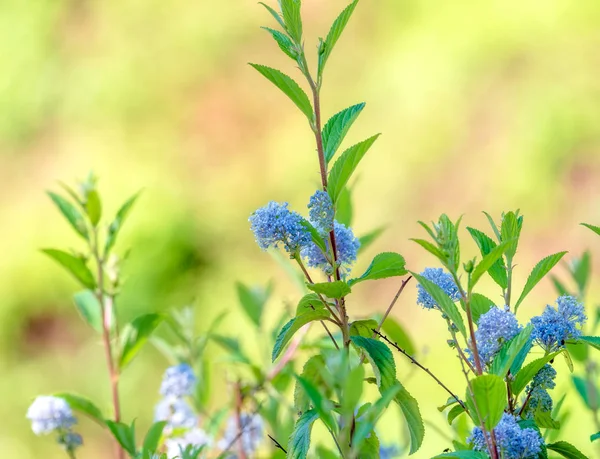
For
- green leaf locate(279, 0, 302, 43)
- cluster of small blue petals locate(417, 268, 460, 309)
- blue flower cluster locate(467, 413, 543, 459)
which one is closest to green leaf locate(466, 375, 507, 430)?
blue flower cluster locate(467, 413, 543, 459)

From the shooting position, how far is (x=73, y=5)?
462cm

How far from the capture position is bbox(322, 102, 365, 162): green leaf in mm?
752

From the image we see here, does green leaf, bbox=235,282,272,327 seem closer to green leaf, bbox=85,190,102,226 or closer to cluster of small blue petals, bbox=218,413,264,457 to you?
cluster of small blue petals, bbox=218,413,264,457

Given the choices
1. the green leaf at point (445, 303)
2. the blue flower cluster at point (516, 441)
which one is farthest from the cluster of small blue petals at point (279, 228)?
the blue flower cluster at point (516, 441)

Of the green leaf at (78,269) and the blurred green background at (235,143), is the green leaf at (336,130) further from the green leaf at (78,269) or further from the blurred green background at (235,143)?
the blurred green background at (235,143)

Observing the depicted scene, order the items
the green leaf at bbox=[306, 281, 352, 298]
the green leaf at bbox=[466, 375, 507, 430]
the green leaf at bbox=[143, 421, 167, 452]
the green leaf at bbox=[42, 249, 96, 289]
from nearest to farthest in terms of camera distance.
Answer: the green leaf at bbox=[466, 375, 507, 430] < the green leaf at bbox=[306, 281, 352, 298] < the green leaf at bbox=[143, 421, 167, 452] < the green leaf at bbox=[42, 249, 96, 289]

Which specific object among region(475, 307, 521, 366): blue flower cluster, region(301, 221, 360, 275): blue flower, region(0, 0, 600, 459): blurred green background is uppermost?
region(0, 0, 600, 459): blurred green background

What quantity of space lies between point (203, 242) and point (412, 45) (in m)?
1.44

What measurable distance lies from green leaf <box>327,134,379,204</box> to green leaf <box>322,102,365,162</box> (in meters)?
0.02

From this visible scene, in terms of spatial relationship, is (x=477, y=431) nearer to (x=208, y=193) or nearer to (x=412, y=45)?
(x=208, y=193)

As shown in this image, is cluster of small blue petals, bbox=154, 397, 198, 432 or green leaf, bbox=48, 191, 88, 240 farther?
cluster of small blue petals, bbox=154, 397, 198, 432

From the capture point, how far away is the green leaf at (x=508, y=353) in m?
0.64

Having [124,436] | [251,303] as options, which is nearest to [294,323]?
[124,436]

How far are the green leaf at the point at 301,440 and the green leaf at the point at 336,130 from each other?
0.24 meters
